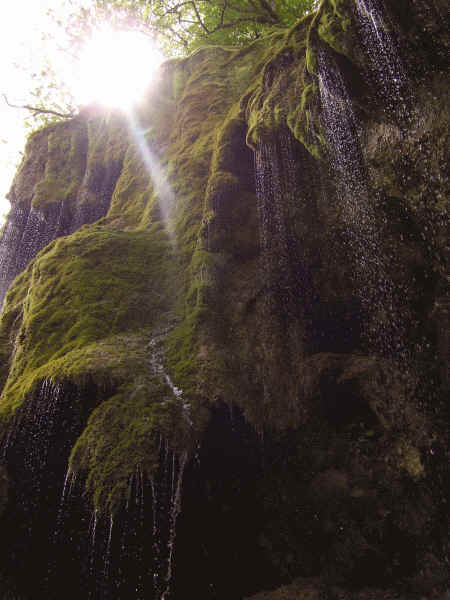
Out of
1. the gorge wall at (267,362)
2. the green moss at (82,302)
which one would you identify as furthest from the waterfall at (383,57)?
the green moss at (82,302)

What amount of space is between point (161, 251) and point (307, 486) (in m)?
4.17

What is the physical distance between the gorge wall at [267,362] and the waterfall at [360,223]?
0.03 meters

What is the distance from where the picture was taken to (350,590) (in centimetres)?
368

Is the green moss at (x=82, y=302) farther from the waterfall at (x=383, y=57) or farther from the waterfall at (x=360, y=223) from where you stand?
the waterfall at (x=383, y=57)

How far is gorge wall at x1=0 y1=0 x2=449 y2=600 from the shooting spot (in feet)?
11.1

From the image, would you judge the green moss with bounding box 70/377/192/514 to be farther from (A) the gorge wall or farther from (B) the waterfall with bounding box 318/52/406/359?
(B) the waterfall with bounding box 318/52/406/359

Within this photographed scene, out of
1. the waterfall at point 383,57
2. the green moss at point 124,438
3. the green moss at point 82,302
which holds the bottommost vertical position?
the green moss at point 124,438

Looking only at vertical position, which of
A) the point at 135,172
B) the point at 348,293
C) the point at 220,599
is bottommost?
the point at 220,599

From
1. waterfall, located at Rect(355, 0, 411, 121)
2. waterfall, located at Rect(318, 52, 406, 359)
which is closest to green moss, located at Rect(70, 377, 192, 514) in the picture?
waterfall, located at Rect(318, 52, 406, 359)

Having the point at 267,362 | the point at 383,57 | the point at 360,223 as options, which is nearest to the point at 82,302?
the point at 267,362

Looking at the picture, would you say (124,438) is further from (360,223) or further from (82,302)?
(360,223)

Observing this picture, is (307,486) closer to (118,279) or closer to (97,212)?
(118,279)

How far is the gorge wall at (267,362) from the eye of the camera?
337 centimetres

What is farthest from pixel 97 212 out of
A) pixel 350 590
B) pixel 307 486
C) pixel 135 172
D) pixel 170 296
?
pixel 350 590
